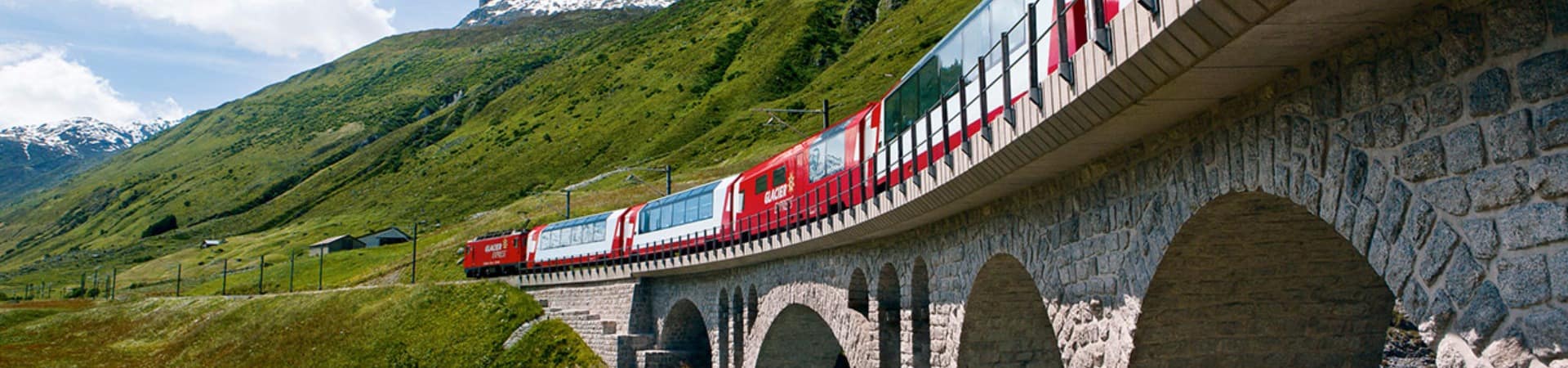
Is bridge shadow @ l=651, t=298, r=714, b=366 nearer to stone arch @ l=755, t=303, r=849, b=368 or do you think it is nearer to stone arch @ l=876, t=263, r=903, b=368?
stone arch @ l=755, t=303, r=849, b=368

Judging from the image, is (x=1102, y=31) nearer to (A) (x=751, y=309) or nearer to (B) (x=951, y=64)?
(B) (x=951, y=64)

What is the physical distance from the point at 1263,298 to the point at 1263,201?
177 centimetres

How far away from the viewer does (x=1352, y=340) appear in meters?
10.6

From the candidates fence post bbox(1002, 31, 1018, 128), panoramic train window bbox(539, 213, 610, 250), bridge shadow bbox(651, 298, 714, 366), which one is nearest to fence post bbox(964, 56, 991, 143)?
fence post bbox(1002, 31, 1018, 128)

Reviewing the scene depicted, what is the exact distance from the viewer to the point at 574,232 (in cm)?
4731

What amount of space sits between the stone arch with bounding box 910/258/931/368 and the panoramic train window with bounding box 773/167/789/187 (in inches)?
379

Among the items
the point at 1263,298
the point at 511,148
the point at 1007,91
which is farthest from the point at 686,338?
the point at 511,148

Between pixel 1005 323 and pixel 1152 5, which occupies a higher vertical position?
pixel 1152 5

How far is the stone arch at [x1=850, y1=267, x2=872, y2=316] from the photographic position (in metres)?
20.9

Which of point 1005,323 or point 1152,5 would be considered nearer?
point 1152,5

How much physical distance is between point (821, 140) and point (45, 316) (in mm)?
62996

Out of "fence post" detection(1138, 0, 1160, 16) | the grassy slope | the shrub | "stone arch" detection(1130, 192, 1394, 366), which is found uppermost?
the shrub

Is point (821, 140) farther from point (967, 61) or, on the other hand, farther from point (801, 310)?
point (967, 61)

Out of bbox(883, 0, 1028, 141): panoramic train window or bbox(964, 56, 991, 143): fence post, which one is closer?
bbox(964, 56, 991, 143): fence post
